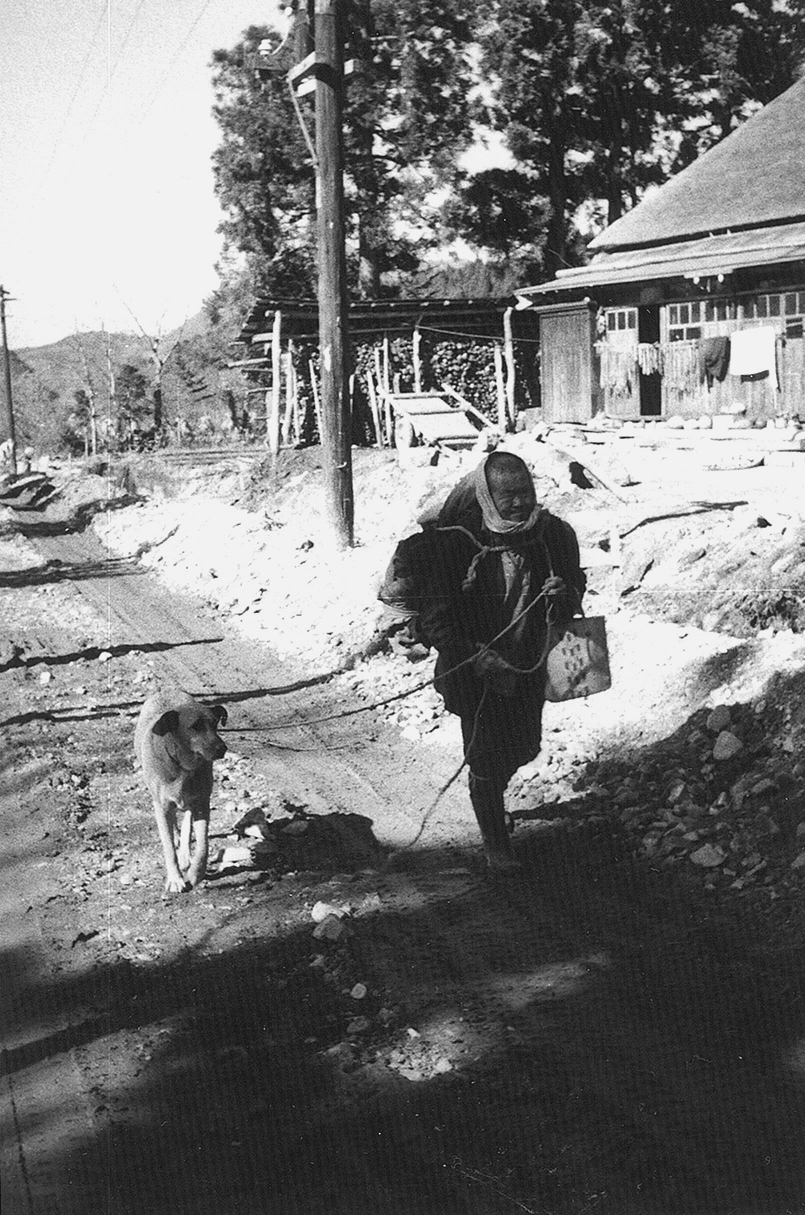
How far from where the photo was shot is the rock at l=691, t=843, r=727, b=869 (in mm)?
5930

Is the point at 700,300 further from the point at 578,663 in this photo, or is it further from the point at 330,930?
the point at 330,930

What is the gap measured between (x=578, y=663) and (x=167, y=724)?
7.01 feet

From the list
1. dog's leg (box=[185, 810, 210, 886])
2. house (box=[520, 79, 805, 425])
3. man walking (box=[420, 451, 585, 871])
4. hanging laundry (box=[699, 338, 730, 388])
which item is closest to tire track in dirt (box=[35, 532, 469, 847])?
dog's leg (box=[185, 810, 210, 886])

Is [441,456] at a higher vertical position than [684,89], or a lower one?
lower

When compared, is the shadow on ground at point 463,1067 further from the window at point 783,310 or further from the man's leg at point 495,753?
the window at point 783,310

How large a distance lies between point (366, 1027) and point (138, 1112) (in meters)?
0.96

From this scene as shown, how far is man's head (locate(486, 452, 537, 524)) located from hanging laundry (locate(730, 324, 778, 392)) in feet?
55.5

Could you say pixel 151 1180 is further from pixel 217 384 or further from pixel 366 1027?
pixel 217 384

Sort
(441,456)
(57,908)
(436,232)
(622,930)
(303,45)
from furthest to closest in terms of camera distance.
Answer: (436,232) → (441,456) → (303,45) → (57,908) → (622,930)

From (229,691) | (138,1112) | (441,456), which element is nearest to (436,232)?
(441,456)

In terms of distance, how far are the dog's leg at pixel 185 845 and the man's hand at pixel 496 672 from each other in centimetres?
178

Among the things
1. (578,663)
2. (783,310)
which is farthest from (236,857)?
(783,310)

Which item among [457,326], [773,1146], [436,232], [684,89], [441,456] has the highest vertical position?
[684,89]

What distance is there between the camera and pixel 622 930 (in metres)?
5.40
